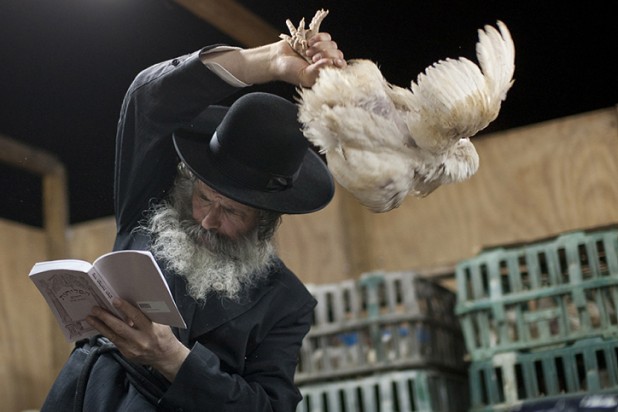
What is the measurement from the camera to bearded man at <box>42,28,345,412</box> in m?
1.43

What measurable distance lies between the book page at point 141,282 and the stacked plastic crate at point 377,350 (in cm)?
94

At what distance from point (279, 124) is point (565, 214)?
0.98m

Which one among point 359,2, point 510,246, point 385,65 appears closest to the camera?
point 385,65

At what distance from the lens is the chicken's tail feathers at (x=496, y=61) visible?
52.2 inches

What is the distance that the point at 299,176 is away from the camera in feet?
5.43

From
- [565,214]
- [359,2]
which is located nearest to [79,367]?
[359,2]

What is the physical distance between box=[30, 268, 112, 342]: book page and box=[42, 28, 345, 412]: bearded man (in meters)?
0.03

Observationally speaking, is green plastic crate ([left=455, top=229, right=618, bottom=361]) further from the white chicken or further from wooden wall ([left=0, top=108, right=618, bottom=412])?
the white chicken

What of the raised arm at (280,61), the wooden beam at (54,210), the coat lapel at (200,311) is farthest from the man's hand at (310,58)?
the wooden beam at (54,210)

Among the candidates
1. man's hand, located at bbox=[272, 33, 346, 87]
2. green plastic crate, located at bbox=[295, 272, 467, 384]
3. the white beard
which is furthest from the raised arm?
green plastic crate, located at bbox=[295, 272, 467, 384]

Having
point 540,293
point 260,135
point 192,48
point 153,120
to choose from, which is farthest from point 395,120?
point 540,293

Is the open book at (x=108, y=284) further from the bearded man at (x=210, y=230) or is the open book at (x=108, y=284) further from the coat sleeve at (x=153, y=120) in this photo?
the coat sleeve at (x=153, y=120)

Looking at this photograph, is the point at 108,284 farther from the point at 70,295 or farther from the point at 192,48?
the point at 192,48

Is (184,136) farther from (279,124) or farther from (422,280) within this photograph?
(422,280)
